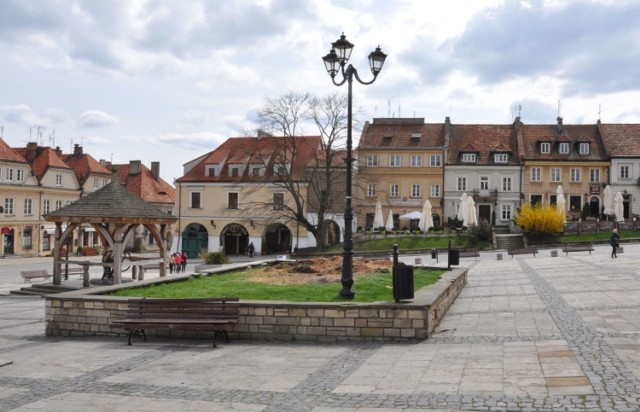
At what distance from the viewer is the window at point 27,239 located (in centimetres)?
6012

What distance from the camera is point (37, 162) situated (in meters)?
64.6

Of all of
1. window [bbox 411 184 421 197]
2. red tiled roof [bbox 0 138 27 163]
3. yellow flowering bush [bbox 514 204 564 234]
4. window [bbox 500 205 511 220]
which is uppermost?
red tiled roof [bbox 0 138 27 163]

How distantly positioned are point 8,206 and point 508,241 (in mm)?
41575

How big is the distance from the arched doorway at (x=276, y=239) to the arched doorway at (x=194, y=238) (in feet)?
17.8

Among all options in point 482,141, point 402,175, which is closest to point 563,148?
point 482,141

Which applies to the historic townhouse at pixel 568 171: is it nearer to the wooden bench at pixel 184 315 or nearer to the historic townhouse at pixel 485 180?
→ the historic townhouse at pixel 485 180

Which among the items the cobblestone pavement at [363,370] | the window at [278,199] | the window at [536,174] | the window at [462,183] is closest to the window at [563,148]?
the window at [536,174]

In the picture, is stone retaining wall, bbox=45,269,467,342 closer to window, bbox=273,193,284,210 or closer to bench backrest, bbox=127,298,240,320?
bench backrest, bbox=127,298,240,320

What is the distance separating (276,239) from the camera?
6275cm

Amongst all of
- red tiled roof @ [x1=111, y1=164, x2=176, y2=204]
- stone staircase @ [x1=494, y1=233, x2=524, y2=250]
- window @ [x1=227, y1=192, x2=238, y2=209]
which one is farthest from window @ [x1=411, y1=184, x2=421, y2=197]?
red tiled roof @ [x1=111, y1=164, x2=176, y2=204]

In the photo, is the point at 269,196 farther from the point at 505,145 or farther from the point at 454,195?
the point at 505,145

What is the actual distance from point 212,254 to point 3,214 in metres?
28.1

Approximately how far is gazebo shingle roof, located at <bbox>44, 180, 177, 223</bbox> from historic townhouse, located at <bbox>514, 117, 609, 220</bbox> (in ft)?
144

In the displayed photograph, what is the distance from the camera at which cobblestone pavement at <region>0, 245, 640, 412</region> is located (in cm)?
812
